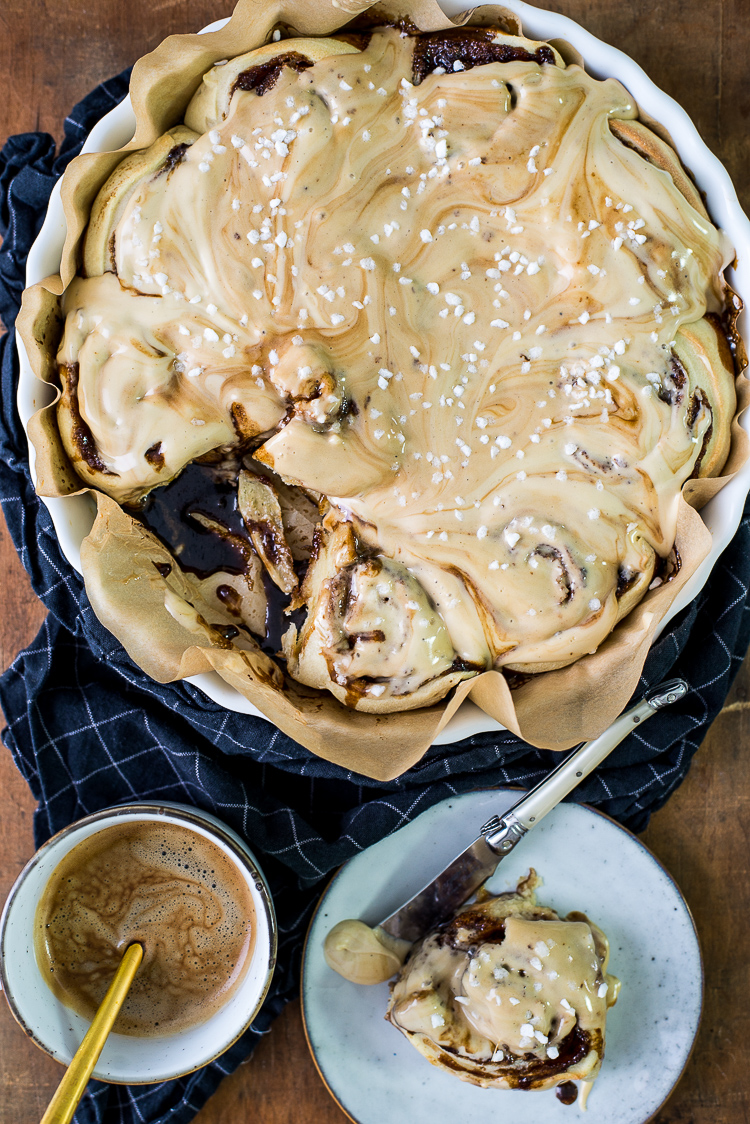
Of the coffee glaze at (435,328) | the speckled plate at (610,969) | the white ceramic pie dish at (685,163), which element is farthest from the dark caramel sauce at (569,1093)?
the coffee glaze at (435,328)

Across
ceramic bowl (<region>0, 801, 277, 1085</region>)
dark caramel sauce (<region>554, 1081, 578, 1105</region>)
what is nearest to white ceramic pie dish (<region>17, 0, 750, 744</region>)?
ceramic bowl (<region>0, 801, 277, 1085</region>)

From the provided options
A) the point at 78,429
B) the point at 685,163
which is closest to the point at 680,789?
the point at 685,163

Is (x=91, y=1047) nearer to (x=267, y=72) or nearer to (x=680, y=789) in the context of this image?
(x=680, y=789)

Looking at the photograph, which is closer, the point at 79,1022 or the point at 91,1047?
the point at 91,1047

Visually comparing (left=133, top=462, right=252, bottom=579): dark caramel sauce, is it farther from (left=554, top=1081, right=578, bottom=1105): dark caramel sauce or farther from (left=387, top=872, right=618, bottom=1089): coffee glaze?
(left=554, top=1081, right=578, bottom=1105): dark caramel sauce

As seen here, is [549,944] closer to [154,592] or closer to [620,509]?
[620,509]

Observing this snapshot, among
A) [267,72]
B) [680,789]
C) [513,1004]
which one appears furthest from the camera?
[680,789]

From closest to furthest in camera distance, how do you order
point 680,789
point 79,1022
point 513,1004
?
point 513,1004
point 79,1022
point 680,789
